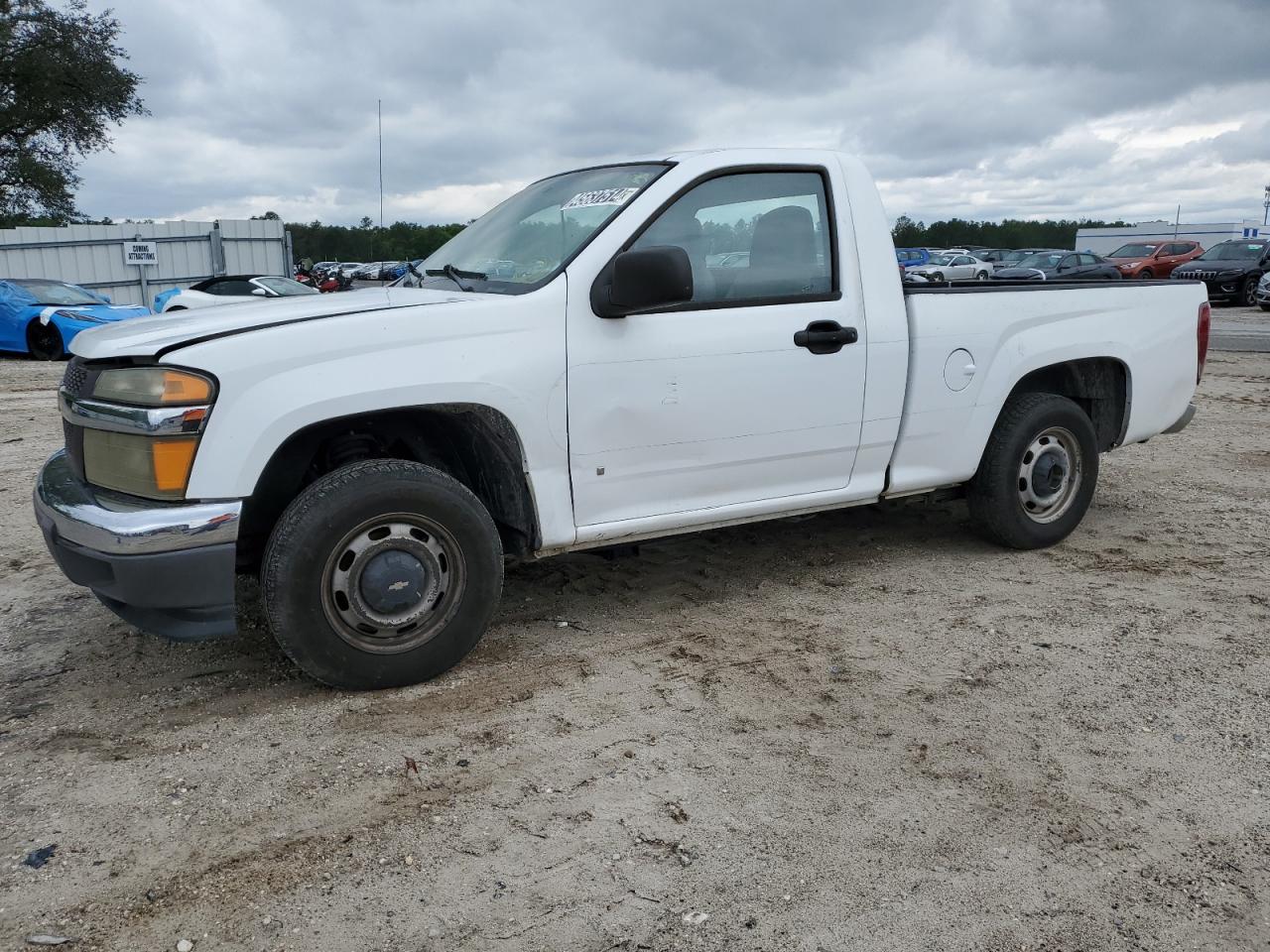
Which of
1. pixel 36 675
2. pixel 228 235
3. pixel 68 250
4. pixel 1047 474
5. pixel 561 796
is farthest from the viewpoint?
pixel 228 235

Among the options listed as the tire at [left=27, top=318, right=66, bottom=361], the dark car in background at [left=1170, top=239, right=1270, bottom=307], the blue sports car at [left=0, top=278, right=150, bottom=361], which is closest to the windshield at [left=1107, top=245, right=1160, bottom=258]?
the dark car in background at [left=1170, top=239, right=1270, bottom=307]

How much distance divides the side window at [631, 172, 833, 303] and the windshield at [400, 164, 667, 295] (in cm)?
20

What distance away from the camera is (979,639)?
404 cm

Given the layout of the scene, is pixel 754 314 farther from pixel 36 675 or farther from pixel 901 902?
pixel 36 675

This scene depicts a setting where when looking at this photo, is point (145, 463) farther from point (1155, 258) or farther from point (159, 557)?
point (1155, 258)

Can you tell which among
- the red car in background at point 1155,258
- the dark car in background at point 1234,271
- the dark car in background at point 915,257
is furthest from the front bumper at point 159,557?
the dark car in background at point 915,257

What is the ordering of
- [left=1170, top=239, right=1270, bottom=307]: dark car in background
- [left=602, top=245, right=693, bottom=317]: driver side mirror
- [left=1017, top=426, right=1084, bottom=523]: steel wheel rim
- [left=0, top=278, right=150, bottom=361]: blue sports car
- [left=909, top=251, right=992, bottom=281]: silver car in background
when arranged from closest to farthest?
[left=602, top=245, right=693, bottom=317]: driver side mirror → [left=1017, top=426, right=1084, bottom=523]: steel wheel rim → [left=0, top=278, right=150, bottom=361]: blue sports car → [left=1170, top=239, right=1270, bottom=307]: dark car in background → [left=909, top=251, right=992, bottom=281]: silver car in background

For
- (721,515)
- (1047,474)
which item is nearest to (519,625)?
(721,515)

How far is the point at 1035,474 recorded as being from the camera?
5031 mm

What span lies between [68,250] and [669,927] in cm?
2516

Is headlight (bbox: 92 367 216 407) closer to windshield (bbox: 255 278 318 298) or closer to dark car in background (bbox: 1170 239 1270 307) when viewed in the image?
windshield (bbox: 255 278 318 298)

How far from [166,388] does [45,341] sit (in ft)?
47.0

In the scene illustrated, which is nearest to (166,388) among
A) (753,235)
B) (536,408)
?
(536,408)

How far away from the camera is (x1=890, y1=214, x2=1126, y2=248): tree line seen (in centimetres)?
7912
